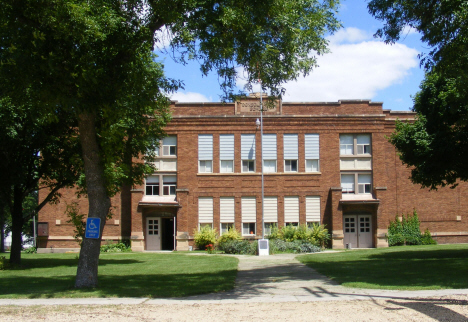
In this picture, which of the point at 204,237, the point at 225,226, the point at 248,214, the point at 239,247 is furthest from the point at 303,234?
the point at 204,237

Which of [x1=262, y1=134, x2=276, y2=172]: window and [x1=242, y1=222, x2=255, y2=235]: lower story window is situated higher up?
[x1=262, y1=134, x2=276, y2=172]: window

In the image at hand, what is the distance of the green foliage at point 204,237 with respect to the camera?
1368 inches

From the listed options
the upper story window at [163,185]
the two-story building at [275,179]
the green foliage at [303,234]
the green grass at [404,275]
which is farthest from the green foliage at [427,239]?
the upper story window at [163,185]

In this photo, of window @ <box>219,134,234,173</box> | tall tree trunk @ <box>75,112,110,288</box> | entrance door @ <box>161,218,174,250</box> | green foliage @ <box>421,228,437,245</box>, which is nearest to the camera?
tall tree trunk @ <box>75,112,110,288</box>

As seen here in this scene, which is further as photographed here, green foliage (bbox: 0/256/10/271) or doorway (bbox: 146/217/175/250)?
doorway (bbox: 146/217/175/250)

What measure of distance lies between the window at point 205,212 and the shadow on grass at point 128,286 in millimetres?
19054

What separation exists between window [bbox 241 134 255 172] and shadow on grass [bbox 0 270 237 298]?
19732 mm

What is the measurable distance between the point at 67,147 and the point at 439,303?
53.8ft

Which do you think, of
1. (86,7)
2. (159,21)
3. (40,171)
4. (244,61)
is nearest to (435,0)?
(244,61)

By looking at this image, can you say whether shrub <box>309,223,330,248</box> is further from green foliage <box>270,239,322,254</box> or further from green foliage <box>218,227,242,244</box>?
green foliage <box>218,227,242,244</box>

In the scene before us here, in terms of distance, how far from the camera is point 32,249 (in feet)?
121

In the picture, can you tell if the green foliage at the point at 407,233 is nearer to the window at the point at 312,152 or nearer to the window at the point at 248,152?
the window at the point at 312,152

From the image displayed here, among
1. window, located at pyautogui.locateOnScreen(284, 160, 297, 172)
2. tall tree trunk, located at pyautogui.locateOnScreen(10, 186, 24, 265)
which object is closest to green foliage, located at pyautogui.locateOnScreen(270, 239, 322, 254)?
window, located at pyautogui.locateOnScreen(284, 160, 297, 172)

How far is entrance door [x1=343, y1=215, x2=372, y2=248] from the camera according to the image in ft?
118
